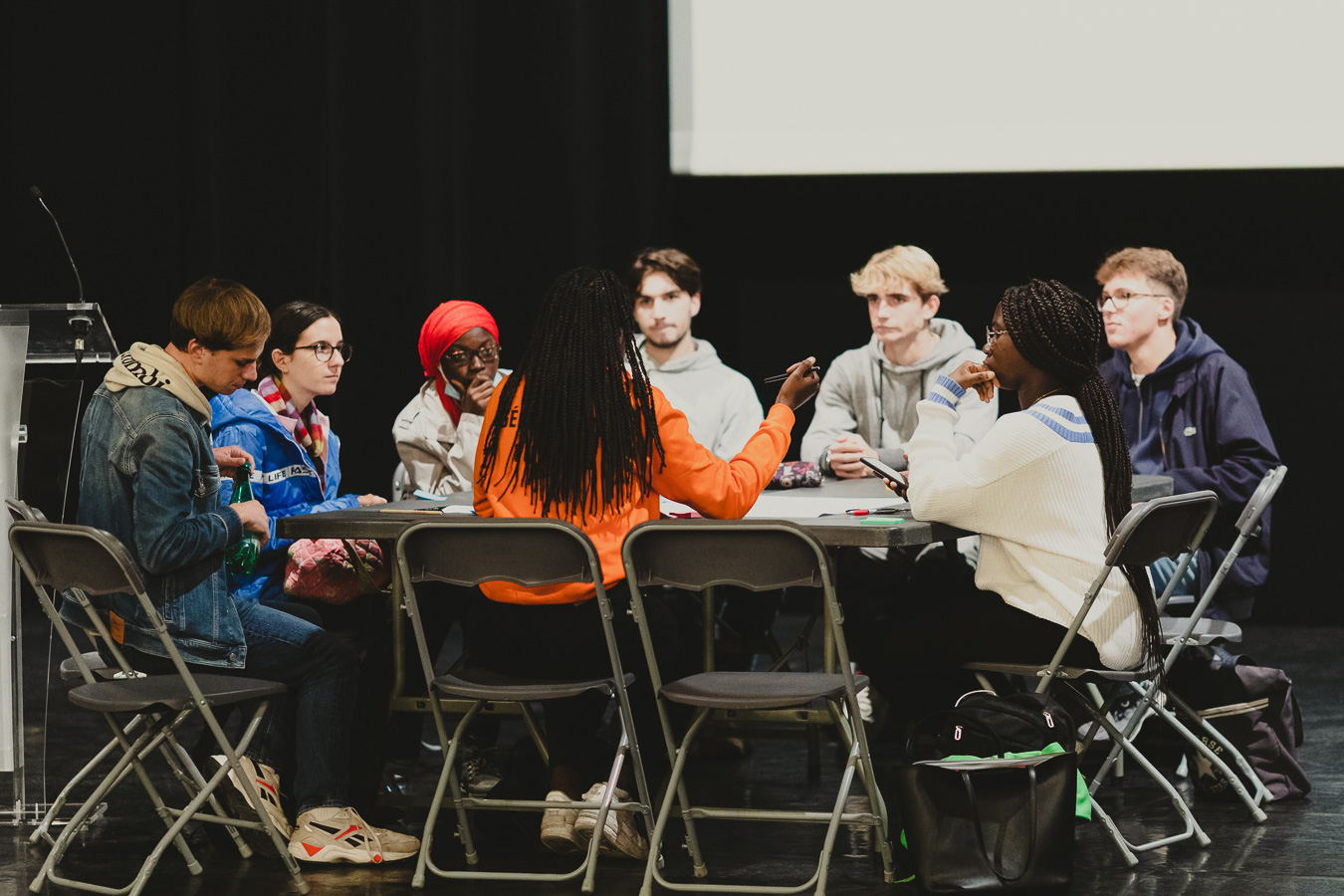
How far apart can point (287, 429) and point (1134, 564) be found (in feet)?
6.34

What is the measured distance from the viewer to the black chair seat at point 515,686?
2.62 meters

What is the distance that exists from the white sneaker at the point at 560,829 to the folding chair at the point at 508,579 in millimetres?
78

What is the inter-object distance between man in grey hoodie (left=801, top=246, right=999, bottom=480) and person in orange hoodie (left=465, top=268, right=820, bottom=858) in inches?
43.4

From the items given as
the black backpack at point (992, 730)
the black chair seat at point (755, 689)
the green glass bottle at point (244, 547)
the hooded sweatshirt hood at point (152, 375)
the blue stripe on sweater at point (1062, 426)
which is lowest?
the black backpack at point (992, 730)

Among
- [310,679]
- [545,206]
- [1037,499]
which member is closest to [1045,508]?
[1037,499]

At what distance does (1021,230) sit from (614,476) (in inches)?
136

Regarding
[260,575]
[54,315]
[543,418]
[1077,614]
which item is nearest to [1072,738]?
[1077,614]

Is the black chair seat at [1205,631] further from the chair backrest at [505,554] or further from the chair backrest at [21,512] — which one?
the chair backrest at [21,512]

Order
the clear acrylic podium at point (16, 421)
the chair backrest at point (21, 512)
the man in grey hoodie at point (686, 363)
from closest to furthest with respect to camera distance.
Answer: the chair backrest at point (21, 512)
the clear acrylic podium at point (16, 421)
the man in grey hoodie at point (686, 363)

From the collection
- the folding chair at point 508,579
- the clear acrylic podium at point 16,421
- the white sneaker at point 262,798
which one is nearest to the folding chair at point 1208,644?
the folding chair at point 508,579

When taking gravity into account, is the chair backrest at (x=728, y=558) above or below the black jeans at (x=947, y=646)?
above

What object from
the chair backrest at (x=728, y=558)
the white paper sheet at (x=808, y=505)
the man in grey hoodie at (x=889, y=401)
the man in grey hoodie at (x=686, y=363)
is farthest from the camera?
the man in grey hoodie at (x=686, y=363)

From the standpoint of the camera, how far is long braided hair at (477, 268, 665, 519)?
279 cm

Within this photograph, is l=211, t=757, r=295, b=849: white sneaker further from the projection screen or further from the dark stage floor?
the projection screen
